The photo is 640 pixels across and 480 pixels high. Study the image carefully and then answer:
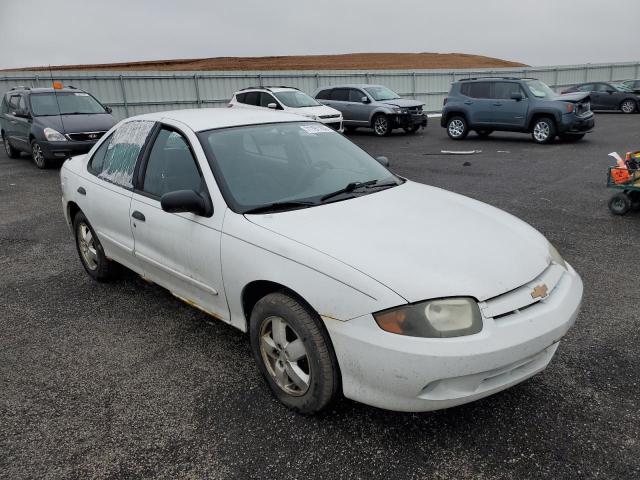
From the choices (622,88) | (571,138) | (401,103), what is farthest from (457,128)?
(622,88)

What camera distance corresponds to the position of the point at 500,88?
49.6 feet

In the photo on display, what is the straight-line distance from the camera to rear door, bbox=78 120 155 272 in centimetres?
400

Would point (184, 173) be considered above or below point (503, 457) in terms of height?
above

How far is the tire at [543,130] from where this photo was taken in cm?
1414

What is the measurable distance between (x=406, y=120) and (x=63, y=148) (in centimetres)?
1074

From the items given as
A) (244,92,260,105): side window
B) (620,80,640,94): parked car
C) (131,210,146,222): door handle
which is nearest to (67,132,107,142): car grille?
(244,92,260,105): side window

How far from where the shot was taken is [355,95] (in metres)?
18.3

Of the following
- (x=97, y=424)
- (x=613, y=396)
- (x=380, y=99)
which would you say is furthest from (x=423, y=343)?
(x=380, y=99)

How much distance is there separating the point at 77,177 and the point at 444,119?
44.8 ft

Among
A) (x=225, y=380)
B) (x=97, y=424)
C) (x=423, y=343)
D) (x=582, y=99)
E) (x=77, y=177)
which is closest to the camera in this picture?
(x=423, y=343)

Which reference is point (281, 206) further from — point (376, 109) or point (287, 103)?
point (376, 109)

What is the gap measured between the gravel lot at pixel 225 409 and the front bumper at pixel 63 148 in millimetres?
6659

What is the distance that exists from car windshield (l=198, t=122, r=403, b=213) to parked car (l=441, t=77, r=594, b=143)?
1196 centimetres

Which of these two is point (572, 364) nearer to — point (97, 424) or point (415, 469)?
point (415, 469)
